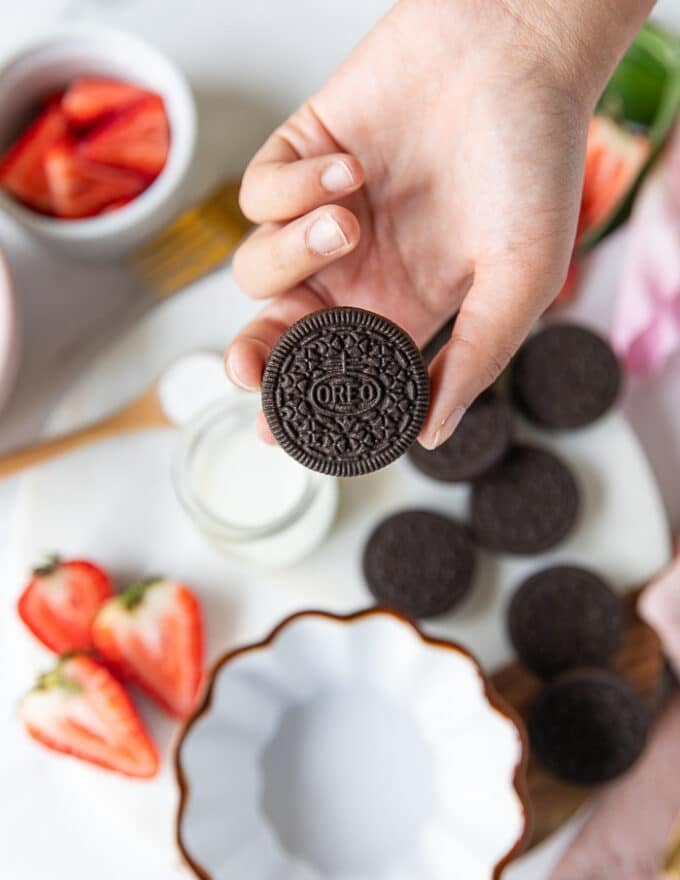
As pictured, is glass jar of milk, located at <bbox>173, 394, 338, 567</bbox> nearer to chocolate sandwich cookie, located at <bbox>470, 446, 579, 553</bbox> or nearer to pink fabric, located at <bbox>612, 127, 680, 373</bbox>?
chocolate sandwich cookie, located at <bbox>470, 446, 579, 553</bbox>

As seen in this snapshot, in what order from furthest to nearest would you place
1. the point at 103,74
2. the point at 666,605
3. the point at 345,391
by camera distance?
the point at 103,74
the point at 666,605
the point at 345,391

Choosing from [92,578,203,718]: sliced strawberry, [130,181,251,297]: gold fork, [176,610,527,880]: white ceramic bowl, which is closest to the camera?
[176,610,527,880]: white ceramic bowl

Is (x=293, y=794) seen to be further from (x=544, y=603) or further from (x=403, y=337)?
(x=403, y=337)

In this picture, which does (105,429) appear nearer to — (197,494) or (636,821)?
(197,494)

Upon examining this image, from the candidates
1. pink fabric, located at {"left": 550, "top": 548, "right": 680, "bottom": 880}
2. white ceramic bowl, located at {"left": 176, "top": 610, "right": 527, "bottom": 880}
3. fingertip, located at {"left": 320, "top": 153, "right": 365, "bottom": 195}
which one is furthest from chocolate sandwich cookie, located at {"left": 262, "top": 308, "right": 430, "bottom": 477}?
pink fabric, located at {"left": 550, "top": 548, "right": 680, "bottom": 880}

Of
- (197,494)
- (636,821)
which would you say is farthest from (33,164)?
(636,821)

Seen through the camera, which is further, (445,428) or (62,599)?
(62,599)
